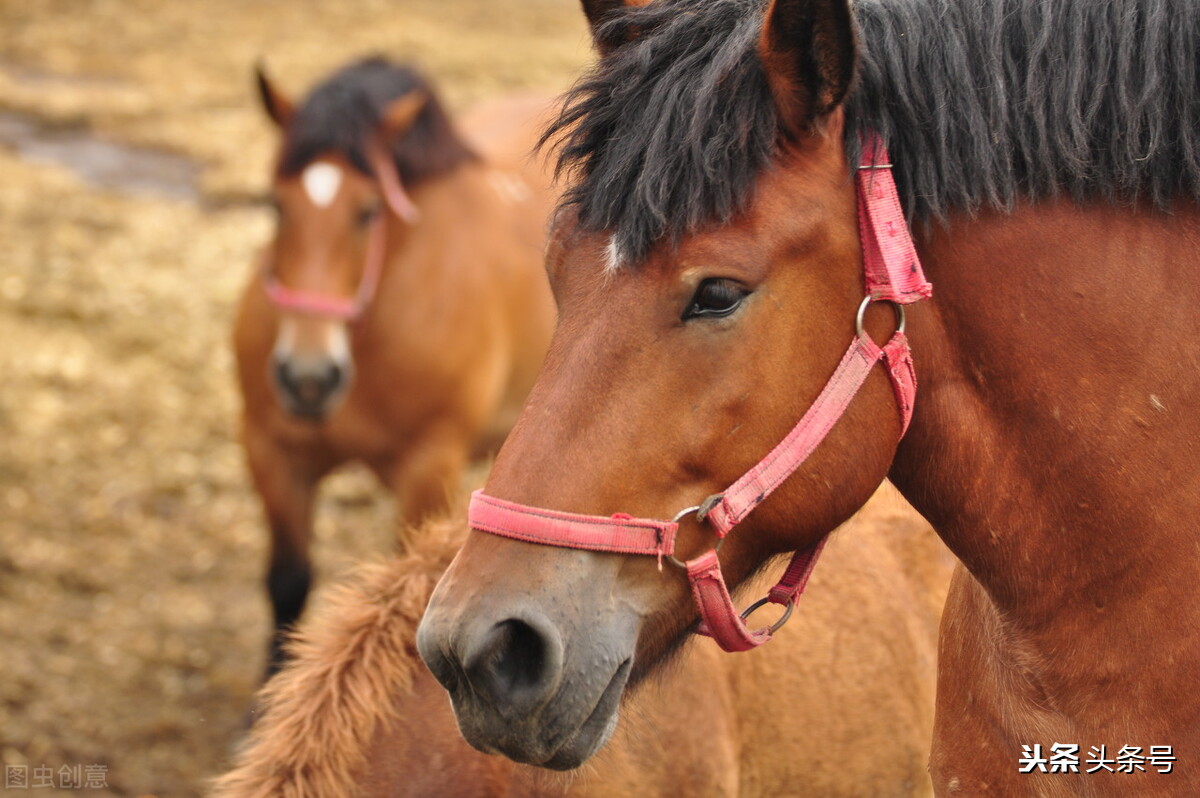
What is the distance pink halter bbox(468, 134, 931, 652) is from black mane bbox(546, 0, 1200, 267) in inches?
2.4

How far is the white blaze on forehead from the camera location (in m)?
4.79

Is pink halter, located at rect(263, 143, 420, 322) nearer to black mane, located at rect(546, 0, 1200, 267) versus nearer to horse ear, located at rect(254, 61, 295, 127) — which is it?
horse ear, located at rect(254, 61, 295, 127)

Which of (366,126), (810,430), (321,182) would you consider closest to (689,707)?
(810,430)

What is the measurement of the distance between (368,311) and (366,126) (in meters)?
0.77

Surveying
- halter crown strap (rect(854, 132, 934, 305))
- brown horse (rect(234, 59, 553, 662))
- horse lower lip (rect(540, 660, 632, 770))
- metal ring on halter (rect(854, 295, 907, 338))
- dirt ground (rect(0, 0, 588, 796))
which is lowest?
dirt ground (rect(0, 0, 588, 796))

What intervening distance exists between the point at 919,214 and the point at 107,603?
15.2ft

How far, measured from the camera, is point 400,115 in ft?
17.0

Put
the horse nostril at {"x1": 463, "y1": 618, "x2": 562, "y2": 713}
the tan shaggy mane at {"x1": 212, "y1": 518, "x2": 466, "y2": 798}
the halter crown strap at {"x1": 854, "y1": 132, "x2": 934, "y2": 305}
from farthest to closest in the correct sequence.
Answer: the tan shaggy mane at {"x1": 212, "y1": 518, "x2": 466, "y2": 798}
the halter crown strap at {"x1": 854, "y1": 132, "x2": 934, "y2": 305}
the horse nostril at {"x1": 463, "y1": 618, "x2": 562, "y2": 713}

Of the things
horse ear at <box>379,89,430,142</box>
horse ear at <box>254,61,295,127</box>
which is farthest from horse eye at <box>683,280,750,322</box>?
horse ear at <box>254,61,295,127</box>

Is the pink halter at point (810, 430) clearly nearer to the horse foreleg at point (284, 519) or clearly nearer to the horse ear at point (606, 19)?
the horse ear at point (606, 19)

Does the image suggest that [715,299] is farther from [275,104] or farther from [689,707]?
[275,104]

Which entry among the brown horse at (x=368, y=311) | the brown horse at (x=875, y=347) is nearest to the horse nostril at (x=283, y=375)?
the brown horse at (x=368, y=311)

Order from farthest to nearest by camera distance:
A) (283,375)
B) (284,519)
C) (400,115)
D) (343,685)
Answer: (400,115) < (284,519) < (283,375) < (343,685)

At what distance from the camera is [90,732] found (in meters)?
4.47
